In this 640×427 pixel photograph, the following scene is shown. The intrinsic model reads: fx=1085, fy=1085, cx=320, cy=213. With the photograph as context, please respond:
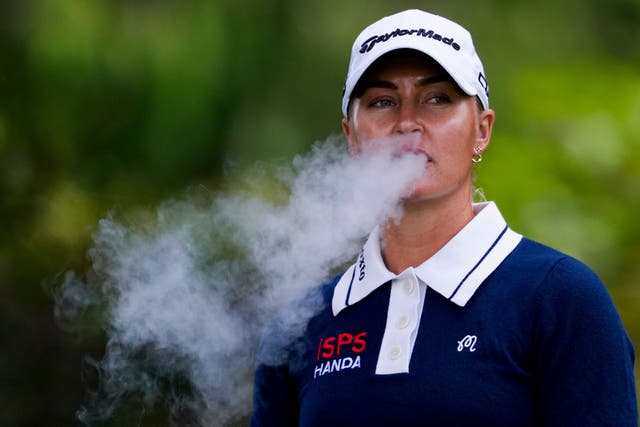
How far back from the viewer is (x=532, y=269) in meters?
2.02

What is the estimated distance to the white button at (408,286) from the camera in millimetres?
2160

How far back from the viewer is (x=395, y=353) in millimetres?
2061

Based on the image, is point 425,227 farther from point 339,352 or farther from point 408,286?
point 339,352

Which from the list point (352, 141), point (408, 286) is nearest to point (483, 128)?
point (352, 141)

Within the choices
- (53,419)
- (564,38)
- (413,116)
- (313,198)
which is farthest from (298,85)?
(413,116)

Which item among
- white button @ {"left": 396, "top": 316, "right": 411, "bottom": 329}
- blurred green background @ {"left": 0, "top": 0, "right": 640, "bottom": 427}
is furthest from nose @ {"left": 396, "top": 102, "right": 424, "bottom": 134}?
blurred green background @ {"left": 0, "top": 0, "right": 640, "bottom": 427}

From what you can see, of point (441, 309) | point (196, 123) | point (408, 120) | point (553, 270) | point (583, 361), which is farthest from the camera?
point (196, 123)

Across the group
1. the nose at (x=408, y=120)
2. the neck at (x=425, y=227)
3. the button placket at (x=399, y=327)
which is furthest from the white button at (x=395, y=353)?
the nose at (x=408, y=120)

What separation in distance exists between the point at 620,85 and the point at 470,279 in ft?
10.1

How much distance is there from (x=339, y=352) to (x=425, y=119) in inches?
19.7

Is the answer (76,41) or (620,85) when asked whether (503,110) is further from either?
(76,41)

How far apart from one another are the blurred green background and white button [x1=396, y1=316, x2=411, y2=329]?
8.08 ft

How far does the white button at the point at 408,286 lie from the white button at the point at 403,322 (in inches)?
2.5

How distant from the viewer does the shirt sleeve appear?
1.87 meters
